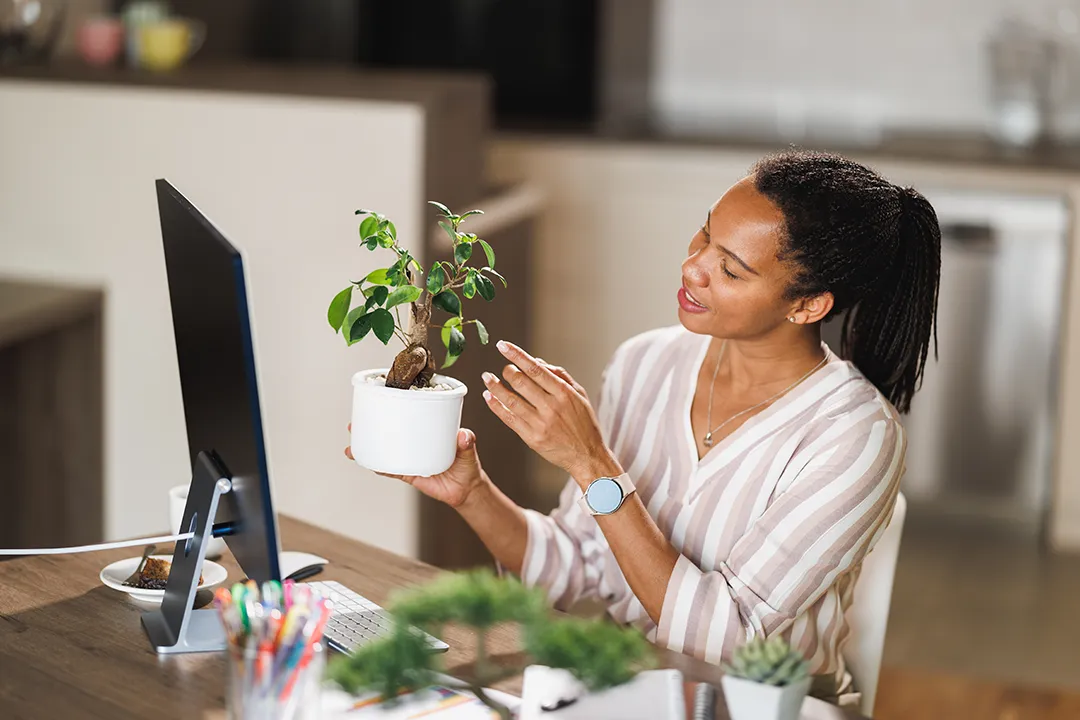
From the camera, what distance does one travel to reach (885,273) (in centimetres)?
169

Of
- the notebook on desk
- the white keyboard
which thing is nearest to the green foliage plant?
the notebook on desk

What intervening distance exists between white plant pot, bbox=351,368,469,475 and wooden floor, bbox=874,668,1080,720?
159 cm

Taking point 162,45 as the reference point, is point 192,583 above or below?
below

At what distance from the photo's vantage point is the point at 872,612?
5.78ft

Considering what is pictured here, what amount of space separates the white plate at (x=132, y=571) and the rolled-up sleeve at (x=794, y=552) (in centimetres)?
52

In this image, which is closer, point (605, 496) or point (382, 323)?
point (382, 323)

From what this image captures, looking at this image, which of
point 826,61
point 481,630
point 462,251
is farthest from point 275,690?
point 826,61

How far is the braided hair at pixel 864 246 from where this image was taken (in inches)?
64.6

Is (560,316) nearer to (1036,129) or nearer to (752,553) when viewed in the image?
(1036,129)

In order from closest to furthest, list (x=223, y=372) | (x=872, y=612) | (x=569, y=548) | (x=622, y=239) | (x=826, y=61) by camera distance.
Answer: (x=223, y=372), (x=872, y=612), (x=569, y=548), (x=622, y=239), (x=826, y=61)

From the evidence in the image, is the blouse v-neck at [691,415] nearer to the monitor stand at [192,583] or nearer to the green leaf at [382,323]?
the green leaf at [382,323]

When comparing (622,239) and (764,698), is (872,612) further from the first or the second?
(622,239)

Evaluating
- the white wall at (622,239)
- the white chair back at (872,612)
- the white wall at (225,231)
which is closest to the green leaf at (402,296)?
the white chair back at (872,612)

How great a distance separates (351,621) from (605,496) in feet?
1.04
